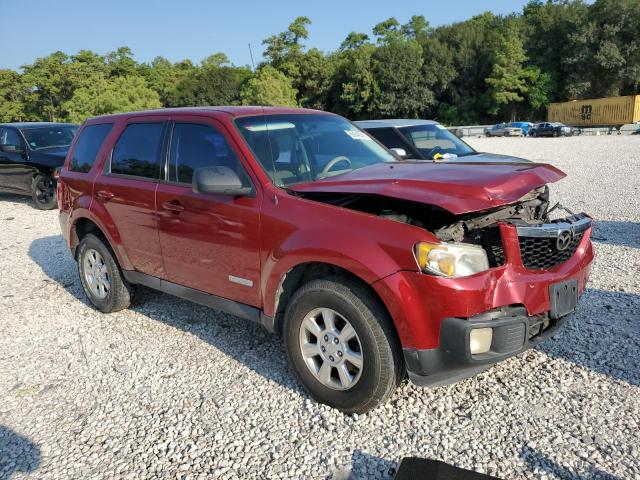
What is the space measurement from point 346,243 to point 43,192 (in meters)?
11.3

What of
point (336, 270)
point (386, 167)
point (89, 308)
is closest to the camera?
point (336, 270)

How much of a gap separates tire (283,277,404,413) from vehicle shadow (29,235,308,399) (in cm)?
31

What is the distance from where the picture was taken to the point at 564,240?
3.23m

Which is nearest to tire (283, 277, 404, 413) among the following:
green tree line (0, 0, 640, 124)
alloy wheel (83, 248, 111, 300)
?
alloy wheel (83, 248, 111, 300)

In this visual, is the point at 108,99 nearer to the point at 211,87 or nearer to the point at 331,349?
the point at 211,87

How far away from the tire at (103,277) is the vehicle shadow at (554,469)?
3.86 m

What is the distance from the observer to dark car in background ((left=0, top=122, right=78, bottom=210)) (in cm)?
1166

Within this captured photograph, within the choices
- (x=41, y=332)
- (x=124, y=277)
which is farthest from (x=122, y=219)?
(x=41, y=332)

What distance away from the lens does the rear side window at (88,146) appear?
5.02m

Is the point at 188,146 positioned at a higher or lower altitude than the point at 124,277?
higher

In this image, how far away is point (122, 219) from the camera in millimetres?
4605

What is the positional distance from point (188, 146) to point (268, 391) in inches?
80.6

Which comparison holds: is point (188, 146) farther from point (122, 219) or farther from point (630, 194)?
point (630, 194)

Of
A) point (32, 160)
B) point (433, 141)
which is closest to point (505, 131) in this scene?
point (433, 141)
